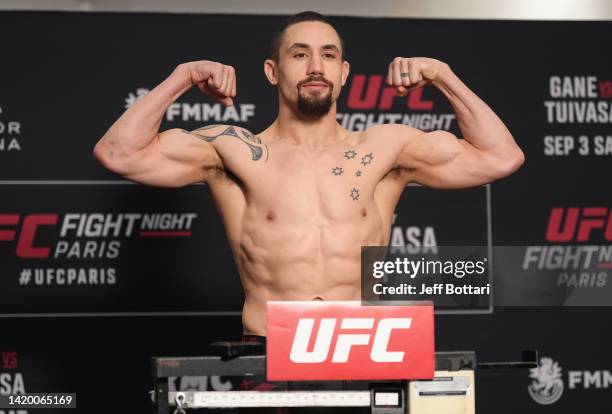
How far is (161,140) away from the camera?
298cm

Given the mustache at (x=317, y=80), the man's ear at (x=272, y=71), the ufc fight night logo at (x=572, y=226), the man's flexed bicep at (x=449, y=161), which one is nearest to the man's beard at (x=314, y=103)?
the mustache at (x=317, y=80)

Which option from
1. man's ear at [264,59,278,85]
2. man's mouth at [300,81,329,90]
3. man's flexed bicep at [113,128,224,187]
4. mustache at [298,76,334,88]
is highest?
man's ear at [264,59,278,85]

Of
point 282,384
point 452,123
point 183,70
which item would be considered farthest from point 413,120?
point 282,384

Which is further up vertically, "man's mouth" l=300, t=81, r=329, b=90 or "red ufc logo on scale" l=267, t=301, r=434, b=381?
"man's mouth" l=300, t=81, r=329, b=90

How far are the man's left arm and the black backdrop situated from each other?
86 centimetres

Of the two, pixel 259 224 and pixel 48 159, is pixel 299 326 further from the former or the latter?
pixel 48 159

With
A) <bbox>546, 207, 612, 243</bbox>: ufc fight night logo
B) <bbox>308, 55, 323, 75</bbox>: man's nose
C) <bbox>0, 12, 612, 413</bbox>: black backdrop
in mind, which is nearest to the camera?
<bbox>308, 55, 323, 75</bbox>: man's nose

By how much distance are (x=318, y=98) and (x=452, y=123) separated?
113 cm

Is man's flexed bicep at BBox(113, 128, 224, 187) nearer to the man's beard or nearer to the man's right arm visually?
the man's right arm

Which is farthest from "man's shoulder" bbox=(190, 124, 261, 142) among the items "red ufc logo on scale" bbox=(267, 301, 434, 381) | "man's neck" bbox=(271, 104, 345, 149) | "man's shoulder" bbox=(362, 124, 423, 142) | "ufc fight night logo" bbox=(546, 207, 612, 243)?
"ufc fight night logo" bbox=(546, 207, 612, 243)

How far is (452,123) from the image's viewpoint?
404 centimetres

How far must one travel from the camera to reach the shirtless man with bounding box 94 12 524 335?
9.67ft

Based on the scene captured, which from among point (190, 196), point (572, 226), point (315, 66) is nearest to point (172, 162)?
point (315, 66)

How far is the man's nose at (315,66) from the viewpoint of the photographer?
3.01 m
